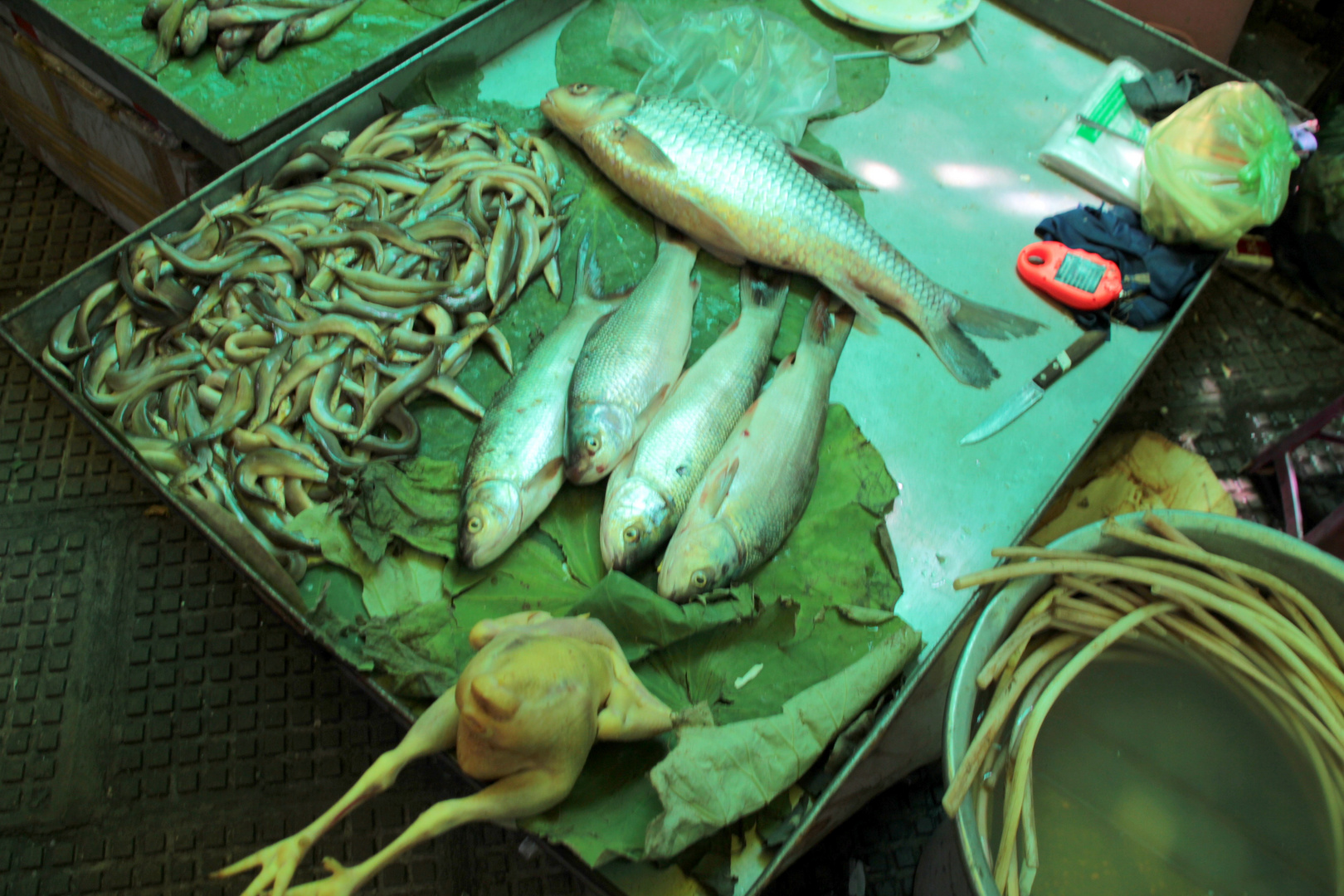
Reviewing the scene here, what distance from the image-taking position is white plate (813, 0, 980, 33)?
2.90 metres

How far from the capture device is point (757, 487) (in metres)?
1.87

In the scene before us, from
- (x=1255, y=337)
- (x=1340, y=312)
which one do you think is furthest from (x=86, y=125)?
(x=1340, y=312)

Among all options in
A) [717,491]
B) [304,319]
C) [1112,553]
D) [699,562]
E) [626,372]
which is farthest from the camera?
[304,319]

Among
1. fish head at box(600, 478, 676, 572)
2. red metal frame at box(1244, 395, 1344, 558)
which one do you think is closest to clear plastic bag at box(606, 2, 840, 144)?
fish head at box(600, 478, 676, 572)

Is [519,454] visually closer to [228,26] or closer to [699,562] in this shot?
[699,562]

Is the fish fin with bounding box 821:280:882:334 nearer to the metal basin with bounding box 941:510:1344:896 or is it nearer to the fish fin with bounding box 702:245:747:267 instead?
the fish fin with bounding box 702:245:747:267

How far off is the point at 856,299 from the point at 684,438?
28.1 inches

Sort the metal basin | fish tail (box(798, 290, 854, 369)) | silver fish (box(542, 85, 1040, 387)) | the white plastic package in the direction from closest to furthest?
the metal basin, fish tail (box(798, 290, 854, 369)), silver fish (box(542, 85, 1040, 387)), the white plastic package

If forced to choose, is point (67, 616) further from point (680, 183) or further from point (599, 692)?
point (680, 183)

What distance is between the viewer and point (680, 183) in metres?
2.33

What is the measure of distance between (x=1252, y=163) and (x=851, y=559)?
66.6 inches

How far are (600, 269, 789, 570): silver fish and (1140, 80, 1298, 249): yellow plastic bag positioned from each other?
121 cm

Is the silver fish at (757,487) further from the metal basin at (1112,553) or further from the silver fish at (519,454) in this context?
the metal basin at (1112,553)

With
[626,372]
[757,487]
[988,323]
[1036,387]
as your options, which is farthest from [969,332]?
[626,372]
